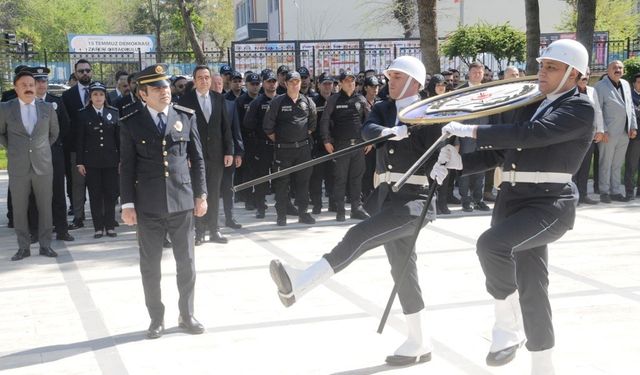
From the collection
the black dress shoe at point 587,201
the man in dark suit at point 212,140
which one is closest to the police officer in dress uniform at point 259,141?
the man in dark suit at point 212,140

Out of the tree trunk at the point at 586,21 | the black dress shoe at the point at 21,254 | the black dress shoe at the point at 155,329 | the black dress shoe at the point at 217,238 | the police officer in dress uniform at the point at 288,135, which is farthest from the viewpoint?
the tree trunk at the point at 586,21

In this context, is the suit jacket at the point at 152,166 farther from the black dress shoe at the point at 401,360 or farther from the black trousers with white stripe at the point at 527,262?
the black trousers with white stripe at the point at 527,262

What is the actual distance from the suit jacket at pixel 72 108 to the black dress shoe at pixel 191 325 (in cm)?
529

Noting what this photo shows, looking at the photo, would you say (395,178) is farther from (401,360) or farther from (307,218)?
(307,218)

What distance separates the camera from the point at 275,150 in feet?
36.7

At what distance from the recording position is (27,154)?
891cm

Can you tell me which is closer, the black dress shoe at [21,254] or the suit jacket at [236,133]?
the black dress shoe at [21,254]

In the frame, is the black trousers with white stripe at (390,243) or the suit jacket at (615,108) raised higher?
the suit jacket at (615,108)

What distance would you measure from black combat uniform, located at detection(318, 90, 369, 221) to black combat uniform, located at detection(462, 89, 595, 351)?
633 cm

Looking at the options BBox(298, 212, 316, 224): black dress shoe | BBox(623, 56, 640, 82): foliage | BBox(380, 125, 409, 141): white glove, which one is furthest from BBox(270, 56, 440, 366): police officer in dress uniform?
BBox(623, 56, 640, 82): foliage

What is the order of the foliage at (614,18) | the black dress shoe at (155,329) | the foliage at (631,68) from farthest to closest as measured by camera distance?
1. the foliage at (614,18)
2. the foliage at (631,68)
3. the black dress shoe at (155,329)

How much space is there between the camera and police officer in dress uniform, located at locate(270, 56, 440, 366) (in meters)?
5.13

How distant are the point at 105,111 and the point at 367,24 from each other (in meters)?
38.7

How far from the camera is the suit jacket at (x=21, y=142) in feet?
29.1
